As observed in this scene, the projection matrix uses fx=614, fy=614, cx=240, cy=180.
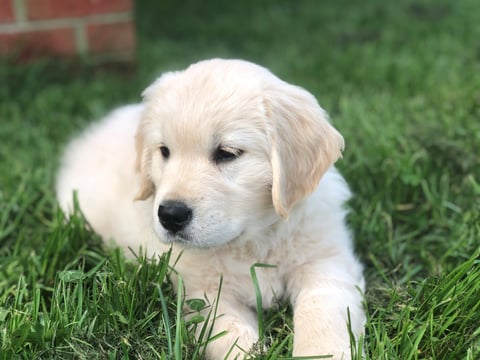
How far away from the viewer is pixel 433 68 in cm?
515

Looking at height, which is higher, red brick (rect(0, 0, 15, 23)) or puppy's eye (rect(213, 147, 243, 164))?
puppy's eye (rect(213, 147, 243, 164))

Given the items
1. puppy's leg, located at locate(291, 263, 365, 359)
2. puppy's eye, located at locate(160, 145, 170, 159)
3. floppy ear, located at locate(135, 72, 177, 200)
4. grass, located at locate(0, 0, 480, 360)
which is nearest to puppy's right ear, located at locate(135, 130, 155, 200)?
floppy ear, located at locate(135, 72, 177, 200)

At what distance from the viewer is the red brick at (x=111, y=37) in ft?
18.2

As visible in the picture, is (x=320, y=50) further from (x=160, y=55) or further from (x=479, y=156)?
(x=479, y=156)

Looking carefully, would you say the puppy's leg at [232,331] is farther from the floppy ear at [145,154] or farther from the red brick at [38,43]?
the red brick at [38,43]

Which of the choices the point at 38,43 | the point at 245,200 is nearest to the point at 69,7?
the point at 38,43

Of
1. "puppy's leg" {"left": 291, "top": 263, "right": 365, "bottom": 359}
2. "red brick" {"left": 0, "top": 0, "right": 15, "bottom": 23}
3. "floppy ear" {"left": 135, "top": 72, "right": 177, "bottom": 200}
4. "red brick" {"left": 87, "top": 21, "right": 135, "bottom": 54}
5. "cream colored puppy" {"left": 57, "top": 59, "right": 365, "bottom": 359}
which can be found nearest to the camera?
"puppy's leg" {"left": 291, "top": 263, "right": 365, "bottom": 359}

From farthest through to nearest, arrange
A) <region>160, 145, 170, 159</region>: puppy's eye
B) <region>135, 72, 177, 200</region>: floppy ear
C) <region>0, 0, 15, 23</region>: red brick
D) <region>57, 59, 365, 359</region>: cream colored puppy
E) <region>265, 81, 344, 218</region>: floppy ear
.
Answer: <region>0, 0, 15, 23</region>: red brick → <region>135, 72, 177, 200</region>: floppy ear → <region>160, 145, 170, 159</region>: puppy's eye → <region>265, 81, 344, 218</region>: floppy ear → <region>57, 59, 365, 359</region>: cream colored puppy

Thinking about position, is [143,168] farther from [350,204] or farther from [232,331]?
[350,204]

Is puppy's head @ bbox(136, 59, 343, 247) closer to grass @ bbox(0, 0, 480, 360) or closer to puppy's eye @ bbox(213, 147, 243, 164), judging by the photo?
puppy's eye @ bbox(213, 147, 243, 164)

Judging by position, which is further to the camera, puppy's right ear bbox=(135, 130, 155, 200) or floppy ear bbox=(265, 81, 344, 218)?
puppy's right ear bbox=(135, 130, 155, 200)

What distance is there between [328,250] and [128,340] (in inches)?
37.5

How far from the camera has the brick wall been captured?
5242mm

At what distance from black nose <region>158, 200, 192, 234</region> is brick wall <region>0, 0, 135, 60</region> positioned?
3621 millimetres
